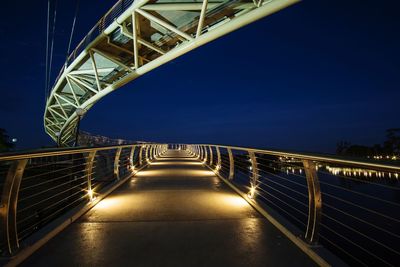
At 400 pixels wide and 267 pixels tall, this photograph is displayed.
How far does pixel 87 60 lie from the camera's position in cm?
2242

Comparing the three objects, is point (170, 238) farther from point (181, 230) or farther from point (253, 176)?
point (253, 176)

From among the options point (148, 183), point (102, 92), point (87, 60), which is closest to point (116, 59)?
point (87, 60)

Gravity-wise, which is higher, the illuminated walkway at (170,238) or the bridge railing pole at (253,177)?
the bridge railing pole at (253,177)

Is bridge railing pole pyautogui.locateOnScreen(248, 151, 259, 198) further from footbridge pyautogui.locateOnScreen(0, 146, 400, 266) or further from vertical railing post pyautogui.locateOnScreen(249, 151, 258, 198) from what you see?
footbridge pyautogui.locateOnScreen(0, 146, 400, 266)

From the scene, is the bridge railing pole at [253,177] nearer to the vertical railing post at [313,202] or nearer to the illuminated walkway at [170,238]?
the illuminated walkway at [170,238]

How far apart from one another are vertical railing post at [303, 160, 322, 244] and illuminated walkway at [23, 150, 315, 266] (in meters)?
0.25

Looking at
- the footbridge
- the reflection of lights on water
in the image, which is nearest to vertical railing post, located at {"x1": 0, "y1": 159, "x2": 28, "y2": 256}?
the footbridge

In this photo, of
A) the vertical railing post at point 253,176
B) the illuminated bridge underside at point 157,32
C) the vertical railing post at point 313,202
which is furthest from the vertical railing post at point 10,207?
the illuminated bridge underside at point 157,32

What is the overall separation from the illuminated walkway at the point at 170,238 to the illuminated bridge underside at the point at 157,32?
370 inches

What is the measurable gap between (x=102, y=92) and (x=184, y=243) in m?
25.0

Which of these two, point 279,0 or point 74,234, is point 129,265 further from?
point 279,0

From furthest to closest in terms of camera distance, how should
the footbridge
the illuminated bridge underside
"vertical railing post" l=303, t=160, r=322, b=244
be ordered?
the illuminated bridge underside < "vertical railing post" l=303, t=160, r=322, b=244 < the footbridge

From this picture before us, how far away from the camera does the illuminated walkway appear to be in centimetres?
281

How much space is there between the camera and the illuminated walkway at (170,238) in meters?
2.81
